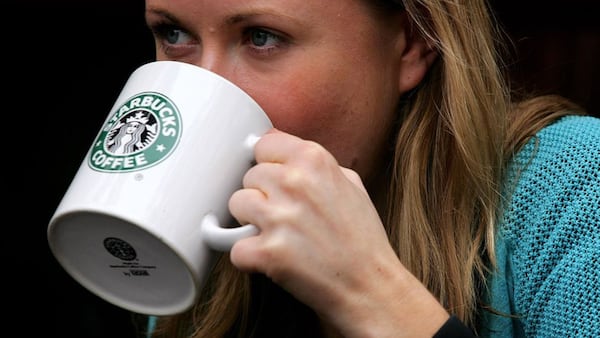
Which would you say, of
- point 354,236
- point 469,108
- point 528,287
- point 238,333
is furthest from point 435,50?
point 238,333

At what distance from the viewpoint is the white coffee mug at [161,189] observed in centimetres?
125

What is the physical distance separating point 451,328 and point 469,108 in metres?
0.48

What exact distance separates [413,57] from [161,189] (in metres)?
0.60

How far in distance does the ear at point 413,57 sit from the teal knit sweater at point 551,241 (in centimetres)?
22

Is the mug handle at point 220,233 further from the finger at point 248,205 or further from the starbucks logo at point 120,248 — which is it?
the starbucks logo at point 120,248

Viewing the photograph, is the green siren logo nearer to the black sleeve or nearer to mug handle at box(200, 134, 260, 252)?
mug handle at box(200, 134, 260, 252)

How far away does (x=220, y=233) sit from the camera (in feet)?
4.09

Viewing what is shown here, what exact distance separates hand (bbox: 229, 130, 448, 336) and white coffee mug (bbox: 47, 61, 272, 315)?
39mm

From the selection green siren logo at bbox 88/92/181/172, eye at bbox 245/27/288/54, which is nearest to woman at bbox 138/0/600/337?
eye at bbox 245/27/288/54

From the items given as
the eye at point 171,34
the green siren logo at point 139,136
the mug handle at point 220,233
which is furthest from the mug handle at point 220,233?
the eye at point 171,34

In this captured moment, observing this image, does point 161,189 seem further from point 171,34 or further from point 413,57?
point 413,57

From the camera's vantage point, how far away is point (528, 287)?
151 centimetres

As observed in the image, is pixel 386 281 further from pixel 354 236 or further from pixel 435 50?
pixel 435 50

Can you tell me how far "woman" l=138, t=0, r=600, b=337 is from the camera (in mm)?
1292
